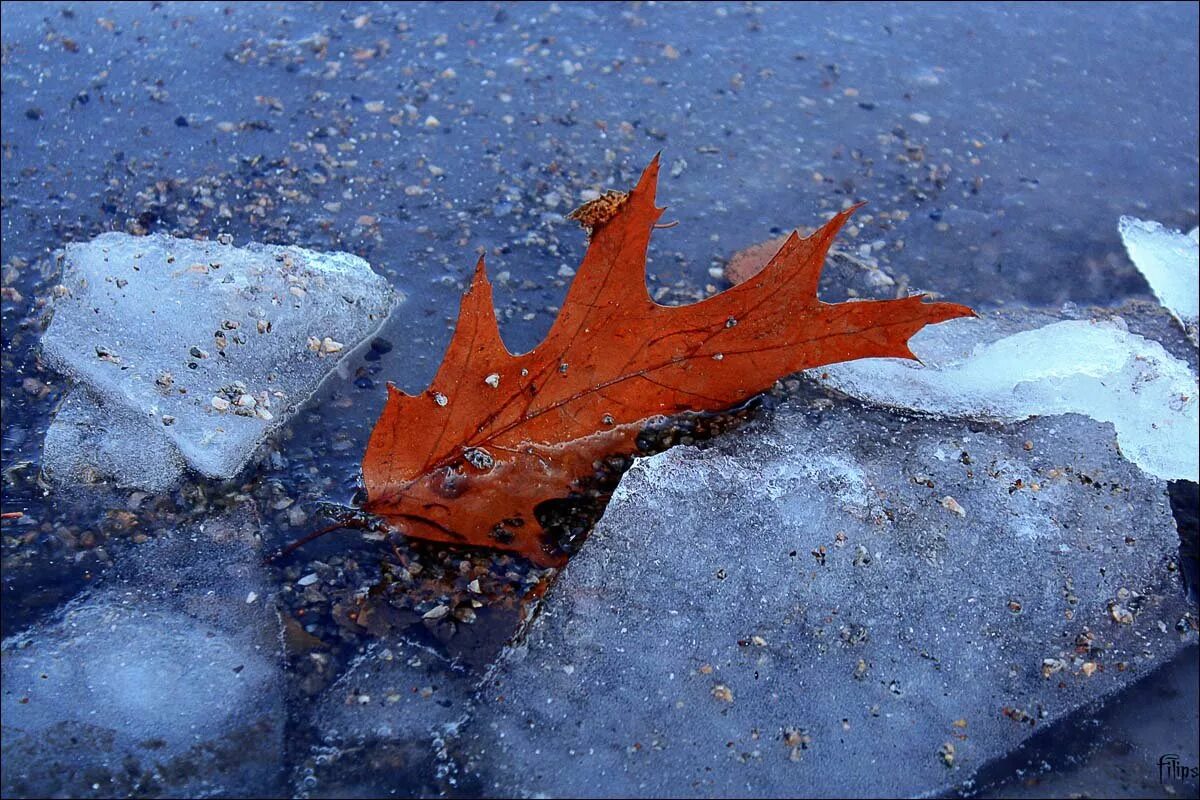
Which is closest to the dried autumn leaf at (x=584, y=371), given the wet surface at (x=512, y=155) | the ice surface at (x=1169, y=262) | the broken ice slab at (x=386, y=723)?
the wet surface at (x=512, y=155)

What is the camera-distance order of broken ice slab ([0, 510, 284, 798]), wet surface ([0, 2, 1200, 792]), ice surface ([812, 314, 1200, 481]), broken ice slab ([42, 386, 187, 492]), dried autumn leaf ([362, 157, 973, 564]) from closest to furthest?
broken ice slab ([0, 510, 284, 798]) → dried autumn leaf ([362, 157, 973, 564]) → broken ice slab ([42, 386, 187, 492]) → wet surface ([0, 2, 1200, 792]) → ice surface ([812, 314, 1200, 481])

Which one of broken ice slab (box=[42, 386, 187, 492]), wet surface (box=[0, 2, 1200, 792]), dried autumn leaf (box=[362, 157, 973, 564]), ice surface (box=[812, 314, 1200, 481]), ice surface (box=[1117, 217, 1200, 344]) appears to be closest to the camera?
dried autumn leaf (box=[362, 157, 973, 564])

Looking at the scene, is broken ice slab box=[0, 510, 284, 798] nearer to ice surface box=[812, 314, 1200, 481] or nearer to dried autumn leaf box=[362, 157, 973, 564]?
dried autumn leaf box=[362, 157, 973, 564]

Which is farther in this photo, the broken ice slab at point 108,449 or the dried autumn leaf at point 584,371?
the broken ice slab at point 108,449

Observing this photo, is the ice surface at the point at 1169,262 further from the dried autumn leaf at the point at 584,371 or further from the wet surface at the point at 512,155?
the dried autumn leaf at the point at 584,371

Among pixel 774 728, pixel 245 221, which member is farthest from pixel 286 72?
pixel 774 728

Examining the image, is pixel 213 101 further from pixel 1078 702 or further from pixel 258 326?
pixel 1078 702

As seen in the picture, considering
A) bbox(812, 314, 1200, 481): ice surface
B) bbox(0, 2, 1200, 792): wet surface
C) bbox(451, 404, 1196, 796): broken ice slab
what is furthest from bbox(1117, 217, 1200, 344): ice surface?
bbox(451, 404, 1196, 796): broken ice slab
